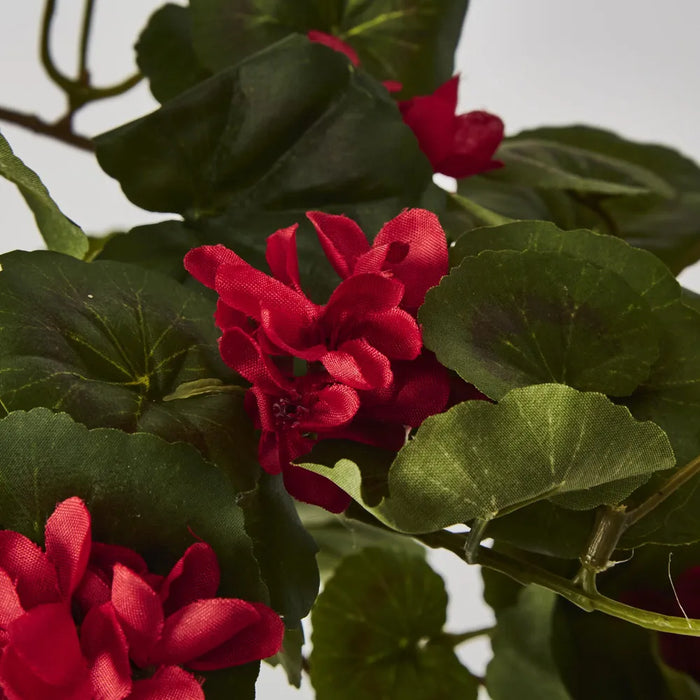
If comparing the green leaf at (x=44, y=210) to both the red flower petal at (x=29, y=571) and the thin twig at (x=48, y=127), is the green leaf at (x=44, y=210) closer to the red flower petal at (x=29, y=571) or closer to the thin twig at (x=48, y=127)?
the red flower petal at (x=29, y=571)

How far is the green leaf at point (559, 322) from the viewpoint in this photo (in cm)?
25

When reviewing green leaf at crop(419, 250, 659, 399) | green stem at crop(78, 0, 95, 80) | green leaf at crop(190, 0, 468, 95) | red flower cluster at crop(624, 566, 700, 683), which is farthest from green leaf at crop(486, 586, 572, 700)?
green stem at crop(78, 0, 95, 80)

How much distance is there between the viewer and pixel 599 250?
27cm

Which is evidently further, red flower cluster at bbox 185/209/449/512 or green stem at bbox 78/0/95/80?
green stem at bbox 78/0/95/80

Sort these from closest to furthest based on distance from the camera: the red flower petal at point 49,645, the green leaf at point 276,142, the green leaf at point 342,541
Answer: the red flower petal at point 49,645 → the green leaf at point 276,142 → the green leaf at point 342,541

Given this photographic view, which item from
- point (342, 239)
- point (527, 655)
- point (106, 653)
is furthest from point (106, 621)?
point (527, 655)

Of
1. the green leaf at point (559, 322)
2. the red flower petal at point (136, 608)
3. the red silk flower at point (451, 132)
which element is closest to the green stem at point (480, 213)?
the red silk flower at point (451, 132)

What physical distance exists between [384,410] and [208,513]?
0.05 m

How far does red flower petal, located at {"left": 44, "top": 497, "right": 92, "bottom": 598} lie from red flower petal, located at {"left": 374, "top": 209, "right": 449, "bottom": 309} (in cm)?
10

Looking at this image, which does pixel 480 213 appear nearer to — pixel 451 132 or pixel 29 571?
pixel 451 132

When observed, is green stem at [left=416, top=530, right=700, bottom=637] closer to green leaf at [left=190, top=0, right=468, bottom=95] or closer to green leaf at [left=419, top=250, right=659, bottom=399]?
green leaf at [left=419, top=250, right=659, bottom=399]

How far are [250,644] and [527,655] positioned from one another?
0.60 ft

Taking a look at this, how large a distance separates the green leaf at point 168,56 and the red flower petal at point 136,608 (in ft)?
1.06

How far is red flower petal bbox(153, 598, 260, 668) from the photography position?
209 mm
